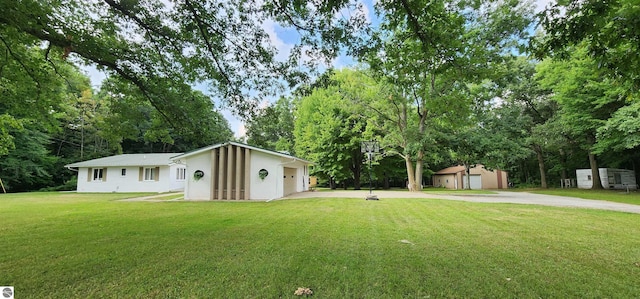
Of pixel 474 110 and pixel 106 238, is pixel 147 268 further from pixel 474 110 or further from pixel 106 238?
pixel 474 110

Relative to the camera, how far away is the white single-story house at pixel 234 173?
15227 mm

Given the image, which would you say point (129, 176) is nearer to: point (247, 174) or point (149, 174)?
point (149, 174)

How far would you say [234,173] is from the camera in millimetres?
15562

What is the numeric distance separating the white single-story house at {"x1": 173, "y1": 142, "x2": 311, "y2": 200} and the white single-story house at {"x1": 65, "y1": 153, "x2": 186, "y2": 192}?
8663 millimetres

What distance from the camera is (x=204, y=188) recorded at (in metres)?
15.6

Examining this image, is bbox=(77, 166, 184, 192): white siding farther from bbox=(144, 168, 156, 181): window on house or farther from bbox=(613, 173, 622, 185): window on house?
bbox=(613, 173, 622, 185): window on house

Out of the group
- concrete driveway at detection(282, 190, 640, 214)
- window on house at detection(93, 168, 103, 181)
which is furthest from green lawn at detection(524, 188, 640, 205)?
window on house at detection(93, 168, 103, 181)

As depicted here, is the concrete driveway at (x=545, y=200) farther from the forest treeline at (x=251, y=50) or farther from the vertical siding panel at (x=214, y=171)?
the forest treeline at (x=251, y=50)

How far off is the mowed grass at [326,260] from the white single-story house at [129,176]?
1674 cm

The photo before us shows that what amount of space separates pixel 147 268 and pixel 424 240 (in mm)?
4653

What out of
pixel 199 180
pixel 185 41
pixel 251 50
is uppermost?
pixel 185 41

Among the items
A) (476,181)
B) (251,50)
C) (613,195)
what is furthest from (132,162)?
(476,181)

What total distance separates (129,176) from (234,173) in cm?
1343

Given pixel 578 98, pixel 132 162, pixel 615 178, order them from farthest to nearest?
pixel 615 178
pixel 132 162
pixel 578 98
